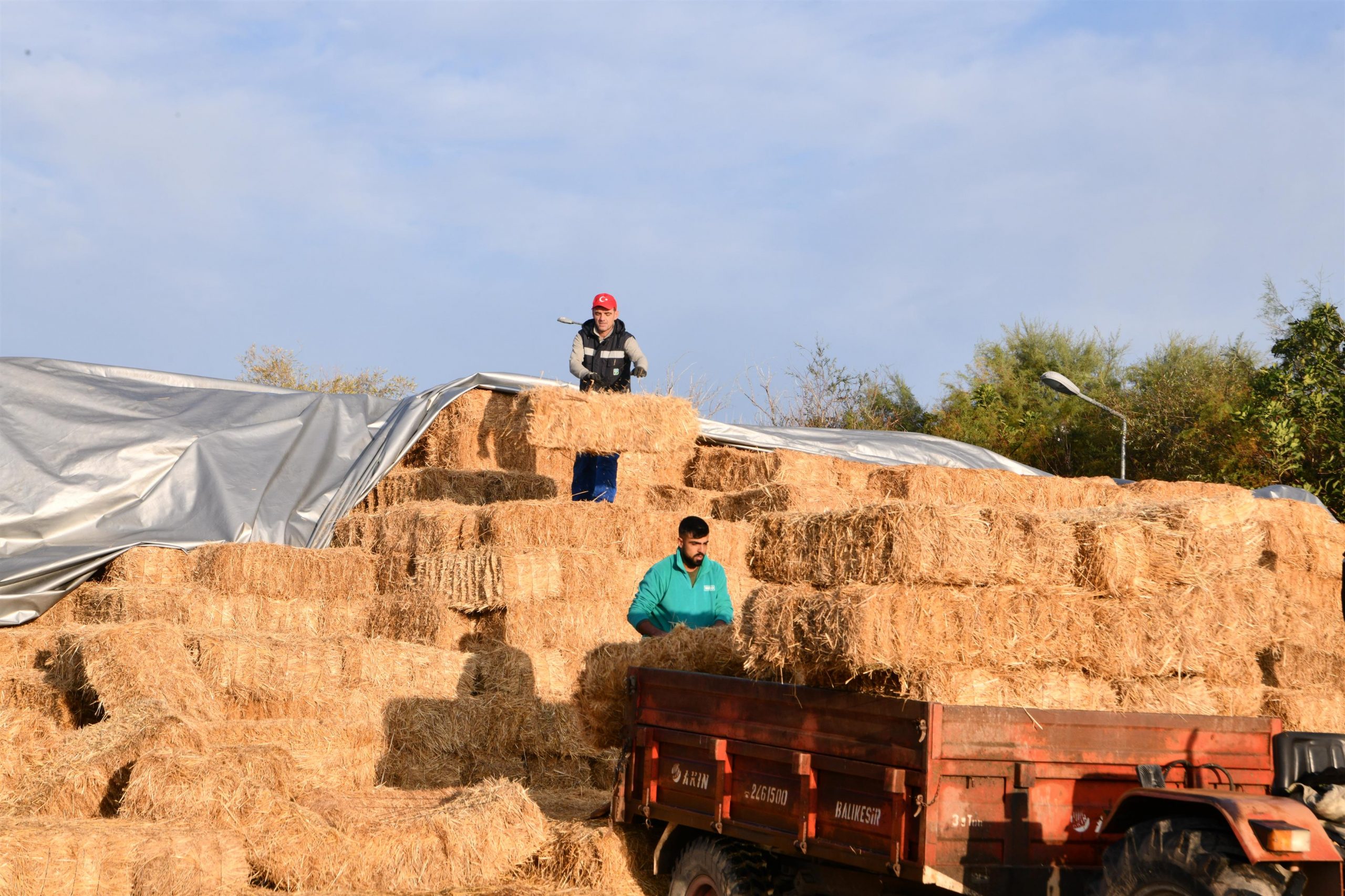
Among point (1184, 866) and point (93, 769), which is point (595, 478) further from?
point (1184, 866)

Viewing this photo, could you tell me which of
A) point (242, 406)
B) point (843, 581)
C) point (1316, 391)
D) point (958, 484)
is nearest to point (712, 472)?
point (958, 484)

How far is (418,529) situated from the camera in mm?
13508

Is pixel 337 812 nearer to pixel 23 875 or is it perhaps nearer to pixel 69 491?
pixel 23 875

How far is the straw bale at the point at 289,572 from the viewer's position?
44.3ft

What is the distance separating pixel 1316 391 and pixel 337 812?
21921mm

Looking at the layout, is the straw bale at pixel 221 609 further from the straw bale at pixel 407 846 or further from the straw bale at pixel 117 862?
the straw bale at pixel 117 862

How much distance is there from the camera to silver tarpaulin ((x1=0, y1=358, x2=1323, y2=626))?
566 inches

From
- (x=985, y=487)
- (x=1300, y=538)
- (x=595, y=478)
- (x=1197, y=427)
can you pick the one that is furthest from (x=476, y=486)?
(x=1197, y=427)

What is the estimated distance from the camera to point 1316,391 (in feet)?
80.7

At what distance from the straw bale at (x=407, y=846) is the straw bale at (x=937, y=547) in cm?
299

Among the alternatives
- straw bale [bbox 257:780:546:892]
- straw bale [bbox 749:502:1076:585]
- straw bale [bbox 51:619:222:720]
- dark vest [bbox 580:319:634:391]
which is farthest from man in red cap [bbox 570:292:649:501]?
straw bale [bbox 749:502:1076:585]

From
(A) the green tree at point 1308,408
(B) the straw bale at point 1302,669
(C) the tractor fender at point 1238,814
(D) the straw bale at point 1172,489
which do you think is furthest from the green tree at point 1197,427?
(C) the tractor fender at point 1238,814

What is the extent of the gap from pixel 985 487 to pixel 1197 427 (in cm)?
1493

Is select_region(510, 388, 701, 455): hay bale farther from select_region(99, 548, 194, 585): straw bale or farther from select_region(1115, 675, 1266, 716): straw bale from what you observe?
select_region(1115, 675, 1266, 716): straw bale
